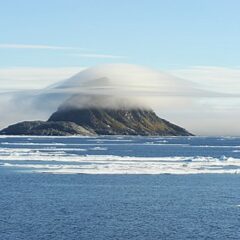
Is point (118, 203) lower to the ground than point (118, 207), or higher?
higher

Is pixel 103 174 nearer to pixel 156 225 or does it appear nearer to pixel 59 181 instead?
pixel 59 181

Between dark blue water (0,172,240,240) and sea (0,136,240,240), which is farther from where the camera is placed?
sea (0,136,240,240)

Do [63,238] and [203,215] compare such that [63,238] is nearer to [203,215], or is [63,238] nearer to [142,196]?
[203,215]

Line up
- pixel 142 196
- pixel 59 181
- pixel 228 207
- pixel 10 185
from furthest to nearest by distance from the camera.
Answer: pixel 59 181, pixel 10 185, pixel 142 196, pixel 228 207

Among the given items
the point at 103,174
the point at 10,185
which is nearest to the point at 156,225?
the point at 10,185

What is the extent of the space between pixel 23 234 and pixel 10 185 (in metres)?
21.3

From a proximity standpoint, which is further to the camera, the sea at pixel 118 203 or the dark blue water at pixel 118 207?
the sea at pixel 118 203

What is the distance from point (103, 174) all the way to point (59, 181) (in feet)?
26.2

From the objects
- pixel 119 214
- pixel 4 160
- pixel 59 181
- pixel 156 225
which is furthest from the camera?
pixel 4 160

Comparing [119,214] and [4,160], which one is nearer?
[119,214]

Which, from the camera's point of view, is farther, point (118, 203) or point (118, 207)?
point (118, 203)

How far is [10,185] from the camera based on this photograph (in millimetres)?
56469

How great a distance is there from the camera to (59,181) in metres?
60.6

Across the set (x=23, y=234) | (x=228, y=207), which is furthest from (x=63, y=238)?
(x=228, y=207)
